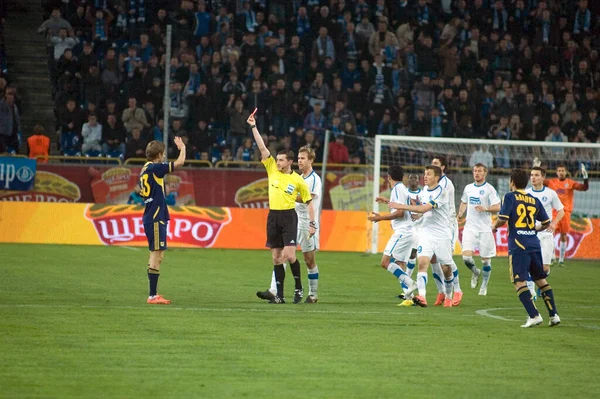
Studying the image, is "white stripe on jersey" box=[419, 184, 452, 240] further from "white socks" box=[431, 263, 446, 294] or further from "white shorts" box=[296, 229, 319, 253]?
"white shorts" box=[296, 229, 319, 253]

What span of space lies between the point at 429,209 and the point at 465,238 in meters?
4.13

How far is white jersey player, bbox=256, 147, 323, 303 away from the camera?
1485 cm

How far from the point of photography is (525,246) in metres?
12.5

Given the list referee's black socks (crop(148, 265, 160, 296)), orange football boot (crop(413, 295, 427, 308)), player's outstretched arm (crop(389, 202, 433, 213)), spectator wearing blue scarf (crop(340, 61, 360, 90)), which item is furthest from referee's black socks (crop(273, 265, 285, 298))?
spectator wearing blue scarf (crop(340, 61, 360, 90))

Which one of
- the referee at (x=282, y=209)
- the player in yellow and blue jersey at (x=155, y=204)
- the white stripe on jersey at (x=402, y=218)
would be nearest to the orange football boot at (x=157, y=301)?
the player in yellow and blue jersey at (x=155, y=204)

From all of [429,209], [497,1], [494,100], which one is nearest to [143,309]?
[429,209]

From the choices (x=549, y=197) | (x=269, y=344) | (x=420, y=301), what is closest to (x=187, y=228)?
(x=549, y=197)

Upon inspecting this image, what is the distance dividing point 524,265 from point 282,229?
3.56 meters

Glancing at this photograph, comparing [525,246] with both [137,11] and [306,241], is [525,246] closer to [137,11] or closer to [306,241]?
[306,241]

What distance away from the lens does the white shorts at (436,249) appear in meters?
14.9

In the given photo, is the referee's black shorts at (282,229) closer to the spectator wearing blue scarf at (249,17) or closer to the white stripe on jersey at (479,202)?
the white stripe on jersey at (479,202)

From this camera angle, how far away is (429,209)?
14.4 meters

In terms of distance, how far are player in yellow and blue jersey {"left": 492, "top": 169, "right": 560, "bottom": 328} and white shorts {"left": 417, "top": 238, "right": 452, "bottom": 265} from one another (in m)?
2.25

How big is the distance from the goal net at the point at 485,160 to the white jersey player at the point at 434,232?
39.3 ft
